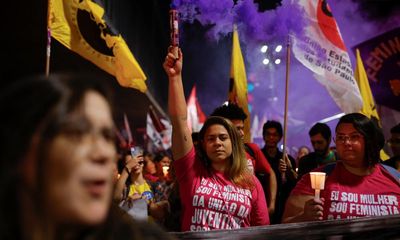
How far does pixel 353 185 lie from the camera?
11.6ft

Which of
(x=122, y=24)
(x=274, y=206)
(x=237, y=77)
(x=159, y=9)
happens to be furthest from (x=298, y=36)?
(x=159, y=9)

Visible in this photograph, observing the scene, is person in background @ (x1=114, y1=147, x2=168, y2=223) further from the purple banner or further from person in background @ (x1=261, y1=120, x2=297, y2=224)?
the purple banner

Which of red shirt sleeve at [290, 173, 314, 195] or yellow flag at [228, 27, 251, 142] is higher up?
yellow flag at [228, 27, 251, 142]

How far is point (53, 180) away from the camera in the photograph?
3.57 ft

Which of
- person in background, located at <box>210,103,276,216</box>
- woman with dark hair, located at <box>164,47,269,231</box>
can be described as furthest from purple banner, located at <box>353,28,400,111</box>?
woman with dark hair, located at <box>164,47,269,231</box>

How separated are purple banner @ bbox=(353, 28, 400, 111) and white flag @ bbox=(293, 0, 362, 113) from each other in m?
2.76

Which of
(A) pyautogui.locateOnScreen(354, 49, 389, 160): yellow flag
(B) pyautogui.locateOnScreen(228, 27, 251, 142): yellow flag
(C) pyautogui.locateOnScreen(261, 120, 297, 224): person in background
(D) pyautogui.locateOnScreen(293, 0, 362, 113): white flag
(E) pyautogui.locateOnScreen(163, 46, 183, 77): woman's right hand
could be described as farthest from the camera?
(A) pyautogui.locateOnScreen(354, 49, 389, 160): yellow flag

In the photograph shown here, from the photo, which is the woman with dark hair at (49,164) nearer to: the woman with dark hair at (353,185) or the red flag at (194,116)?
the woman with dark hair at (353,185)

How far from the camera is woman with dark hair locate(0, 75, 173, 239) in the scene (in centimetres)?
109

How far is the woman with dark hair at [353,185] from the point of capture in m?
3.38

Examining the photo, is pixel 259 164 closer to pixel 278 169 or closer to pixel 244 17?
pixel 278 169

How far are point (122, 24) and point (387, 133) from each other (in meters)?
Result: 7.25

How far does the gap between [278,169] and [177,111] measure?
2599 millimetres

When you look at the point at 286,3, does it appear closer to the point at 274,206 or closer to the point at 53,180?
the point at 274,206
